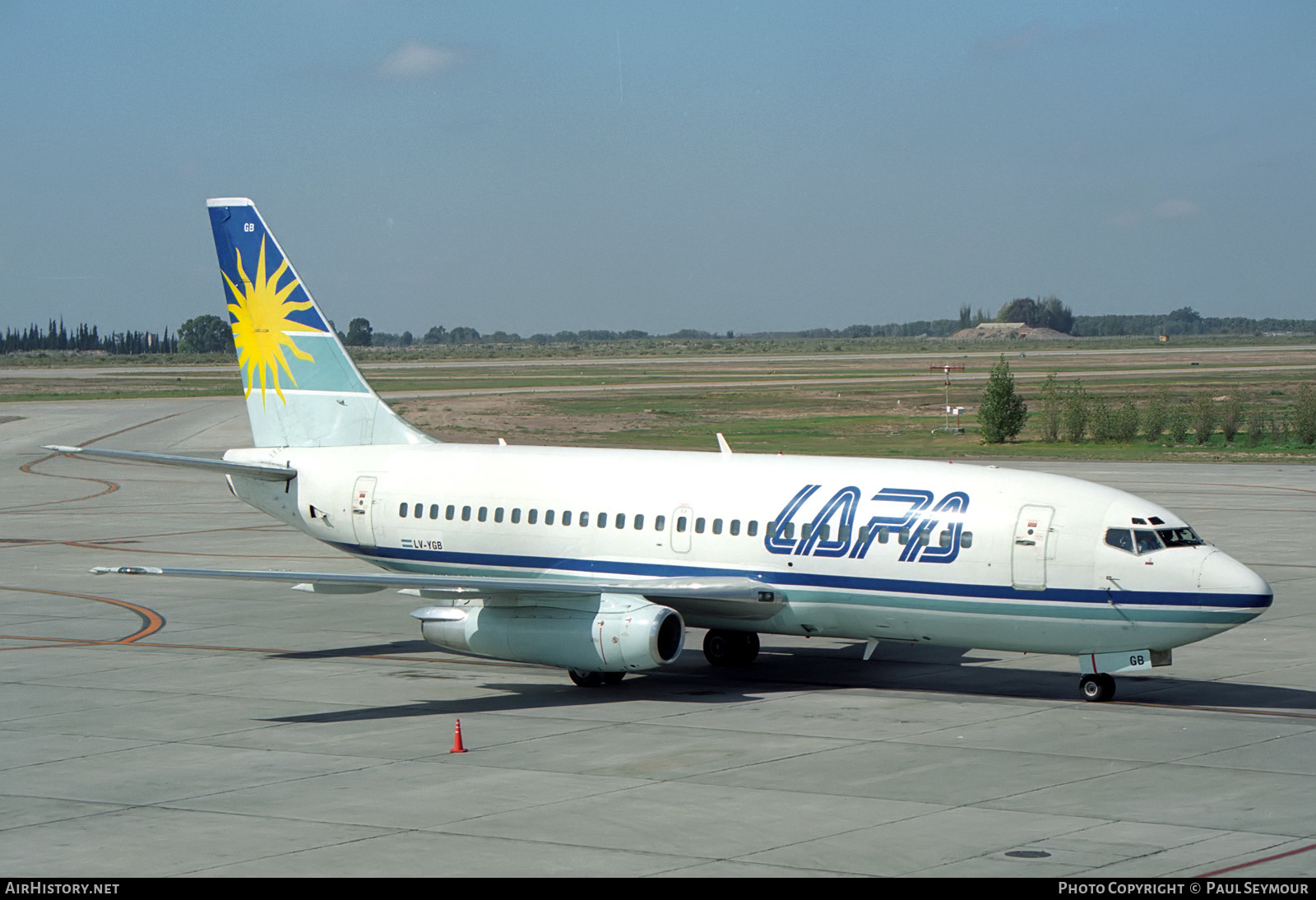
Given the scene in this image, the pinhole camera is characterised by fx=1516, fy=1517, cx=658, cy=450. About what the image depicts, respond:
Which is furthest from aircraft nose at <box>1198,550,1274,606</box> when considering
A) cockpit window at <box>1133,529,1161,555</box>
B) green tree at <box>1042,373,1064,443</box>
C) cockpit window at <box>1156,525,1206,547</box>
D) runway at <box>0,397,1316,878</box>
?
green tree at <box>1042,373,1064,443</box>

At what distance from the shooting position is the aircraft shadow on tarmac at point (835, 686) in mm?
26328

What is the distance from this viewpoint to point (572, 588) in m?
26.9

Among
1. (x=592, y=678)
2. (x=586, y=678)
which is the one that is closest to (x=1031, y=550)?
(x=592, y=678)

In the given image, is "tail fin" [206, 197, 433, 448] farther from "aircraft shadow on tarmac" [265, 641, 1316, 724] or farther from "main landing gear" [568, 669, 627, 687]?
"main landing gear" [568, 669, 627, 687]

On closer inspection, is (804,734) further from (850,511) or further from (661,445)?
(661,445)

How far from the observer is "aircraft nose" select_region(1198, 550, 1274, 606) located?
79.2 ft

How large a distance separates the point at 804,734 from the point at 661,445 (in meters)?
57.2

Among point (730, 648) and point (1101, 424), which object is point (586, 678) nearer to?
point (730, 648)

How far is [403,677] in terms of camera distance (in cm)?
2948

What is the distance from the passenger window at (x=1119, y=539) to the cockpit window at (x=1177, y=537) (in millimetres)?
522

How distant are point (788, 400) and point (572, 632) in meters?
→ 94.6

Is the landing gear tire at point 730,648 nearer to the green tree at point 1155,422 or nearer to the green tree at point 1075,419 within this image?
the green tree at point 1075,419

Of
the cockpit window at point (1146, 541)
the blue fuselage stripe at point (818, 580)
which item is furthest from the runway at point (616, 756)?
the cockpit window at point (1146, 541)

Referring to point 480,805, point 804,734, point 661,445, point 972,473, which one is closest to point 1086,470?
point 661,445
